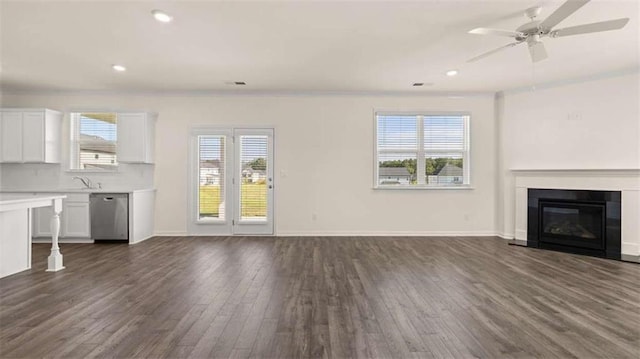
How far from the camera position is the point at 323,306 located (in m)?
2.88

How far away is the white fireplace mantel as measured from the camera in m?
4.75

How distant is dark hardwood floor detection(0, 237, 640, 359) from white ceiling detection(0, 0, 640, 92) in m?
2.70

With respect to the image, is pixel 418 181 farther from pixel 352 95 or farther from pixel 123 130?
pixel 123 130

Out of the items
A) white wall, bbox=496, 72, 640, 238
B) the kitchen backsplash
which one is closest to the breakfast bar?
the kitchen backsplash

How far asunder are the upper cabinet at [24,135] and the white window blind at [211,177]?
2.57 metres

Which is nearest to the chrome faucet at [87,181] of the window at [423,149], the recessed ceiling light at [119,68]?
the recessed ceiling light at [119,68]

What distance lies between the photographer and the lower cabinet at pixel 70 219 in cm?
559

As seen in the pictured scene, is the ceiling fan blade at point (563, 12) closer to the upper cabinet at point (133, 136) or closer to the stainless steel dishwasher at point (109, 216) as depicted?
the upper cabinet at point (133, 136)

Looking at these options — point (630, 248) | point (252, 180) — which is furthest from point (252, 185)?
point (630, 248)

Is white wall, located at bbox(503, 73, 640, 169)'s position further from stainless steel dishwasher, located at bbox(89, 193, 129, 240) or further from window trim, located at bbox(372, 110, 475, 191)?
stainless steel dishwasher, located at bbox(89, 193, 129, 240)

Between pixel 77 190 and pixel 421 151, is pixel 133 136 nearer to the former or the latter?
pixel 77 190

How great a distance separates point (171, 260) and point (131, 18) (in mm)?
2934

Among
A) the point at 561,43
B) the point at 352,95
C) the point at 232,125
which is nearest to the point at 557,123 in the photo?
the point at 561,43

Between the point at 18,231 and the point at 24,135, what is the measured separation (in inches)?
112
